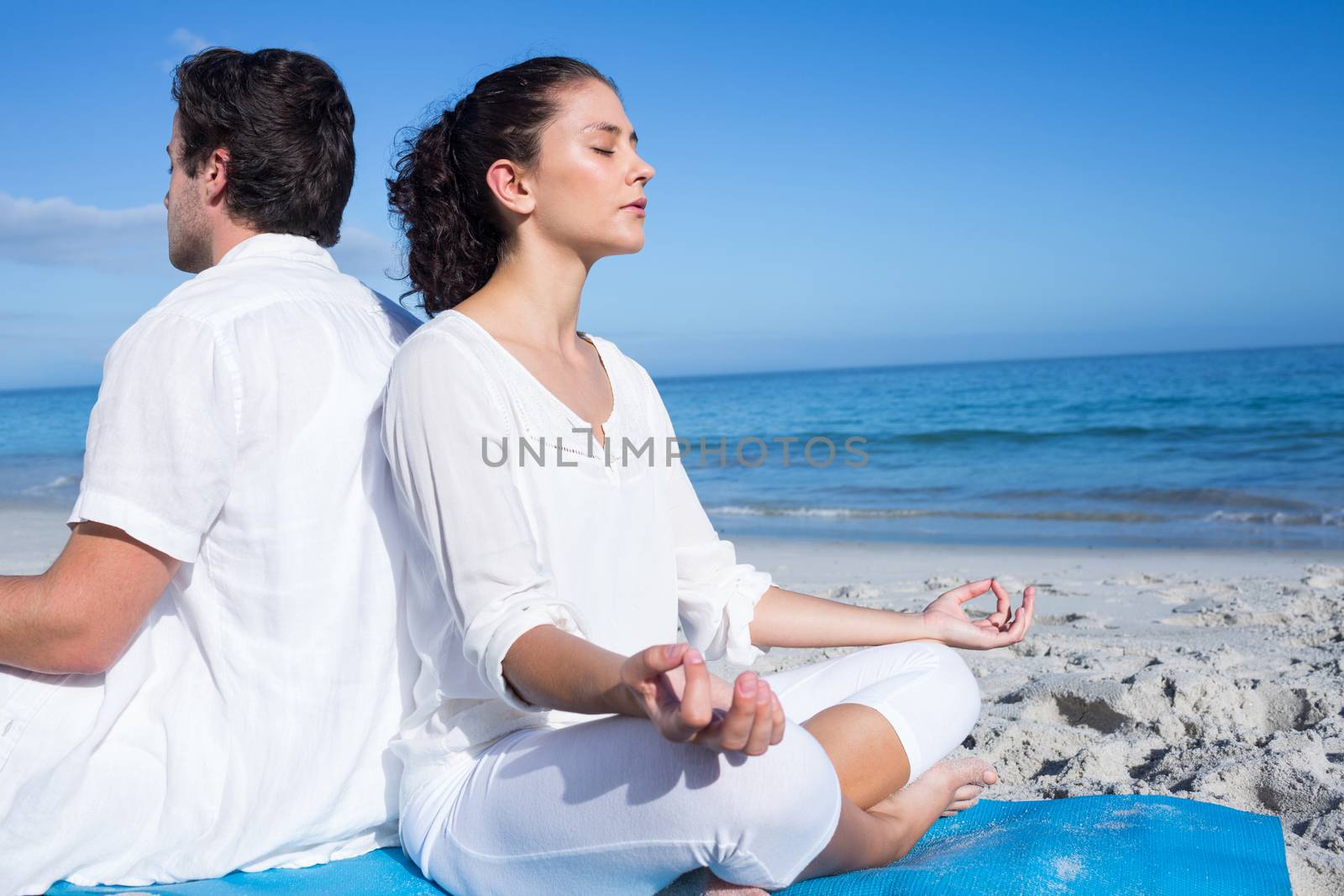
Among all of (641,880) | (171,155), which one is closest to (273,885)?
(641,880)

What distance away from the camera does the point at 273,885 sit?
1.85 m

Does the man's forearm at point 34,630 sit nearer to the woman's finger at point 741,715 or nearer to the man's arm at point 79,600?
the man's arm at point 79,600

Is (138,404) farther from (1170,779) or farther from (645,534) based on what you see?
(1170,779)

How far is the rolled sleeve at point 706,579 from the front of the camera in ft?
7.60

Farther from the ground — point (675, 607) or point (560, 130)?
point (560, 130)

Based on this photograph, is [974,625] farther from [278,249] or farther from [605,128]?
[278,249]

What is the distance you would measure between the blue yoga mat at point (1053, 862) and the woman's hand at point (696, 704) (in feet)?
2.01

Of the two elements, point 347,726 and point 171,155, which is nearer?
point 347,726

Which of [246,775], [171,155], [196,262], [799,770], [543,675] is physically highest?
[171,155]

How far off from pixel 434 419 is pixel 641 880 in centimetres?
82

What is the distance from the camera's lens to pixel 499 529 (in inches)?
67.1

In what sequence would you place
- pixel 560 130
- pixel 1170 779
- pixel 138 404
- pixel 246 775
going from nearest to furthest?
pixel 138 404
pixel 246 775
pixel 560 130
pixel 1170 779

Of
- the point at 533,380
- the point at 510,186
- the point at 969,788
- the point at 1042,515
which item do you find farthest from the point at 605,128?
the point at 1042,515

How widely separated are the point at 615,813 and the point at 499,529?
18.8 inches
